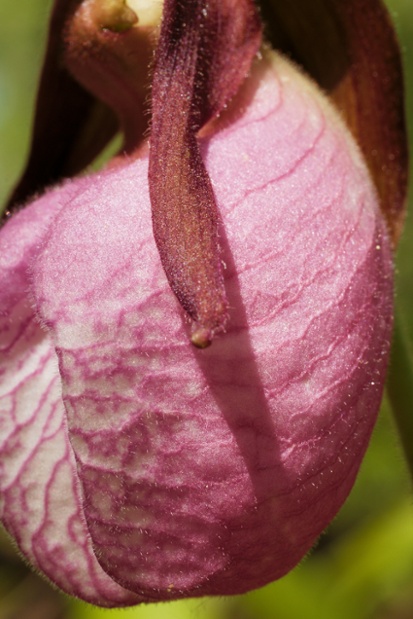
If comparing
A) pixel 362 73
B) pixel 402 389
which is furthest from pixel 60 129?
pixel 402 389

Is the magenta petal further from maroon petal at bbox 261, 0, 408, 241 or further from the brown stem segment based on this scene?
maroon petal at bbox 261, 0, 408, 241

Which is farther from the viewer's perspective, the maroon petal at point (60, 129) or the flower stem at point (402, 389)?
the maroon petal at point (60, 129)

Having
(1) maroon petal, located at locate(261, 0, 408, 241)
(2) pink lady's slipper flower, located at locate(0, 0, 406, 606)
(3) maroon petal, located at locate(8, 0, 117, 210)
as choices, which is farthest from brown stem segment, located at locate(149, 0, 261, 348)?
(3) maroon petal, located at locate(8, 0, 117, 210)

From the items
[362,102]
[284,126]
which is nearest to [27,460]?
[284,126]

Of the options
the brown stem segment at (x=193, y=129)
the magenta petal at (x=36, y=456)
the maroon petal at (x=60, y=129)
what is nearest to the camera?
the brown stem segment at (x=193, y=129)

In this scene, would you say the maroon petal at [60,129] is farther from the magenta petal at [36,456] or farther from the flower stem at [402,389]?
the flower stem at [402,389]

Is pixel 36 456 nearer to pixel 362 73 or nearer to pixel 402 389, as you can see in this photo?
pixel 402 389

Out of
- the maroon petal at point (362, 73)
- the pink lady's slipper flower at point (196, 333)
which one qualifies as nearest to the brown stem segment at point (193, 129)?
the pink lady's slipper flower at point (196, 333)
